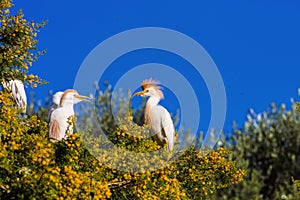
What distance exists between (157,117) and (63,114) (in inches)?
63.7

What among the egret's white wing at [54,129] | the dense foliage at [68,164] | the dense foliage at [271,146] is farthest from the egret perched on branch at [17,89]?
the dense foliage at [271,146]

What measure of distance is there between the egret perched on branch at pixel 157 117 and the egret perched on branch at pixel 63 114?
3.82ft

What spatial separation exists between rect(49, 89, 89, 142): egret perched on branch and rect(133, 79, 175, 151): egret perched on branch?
116 centimetres

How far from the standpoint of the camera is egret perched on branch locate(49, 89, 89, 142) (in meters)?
10.7

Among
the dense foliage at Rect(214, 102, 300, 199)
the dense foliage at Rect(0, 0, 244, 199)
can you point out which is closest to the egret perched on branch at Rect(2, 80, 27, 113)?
the dense foliage at Rect(0, 0, 244, 199)

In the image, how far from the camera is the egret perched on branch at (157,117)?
10867mm

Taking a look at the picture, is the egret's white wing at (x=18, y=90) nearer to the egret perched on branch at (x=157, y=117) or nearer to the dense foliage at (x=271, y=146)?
the egret perched on branch at (x=157, y=117)

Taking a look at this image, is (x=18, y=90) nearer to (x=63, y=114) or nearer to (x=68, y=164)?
(x=63, y=114)

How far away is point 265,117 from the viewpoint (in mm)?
23406

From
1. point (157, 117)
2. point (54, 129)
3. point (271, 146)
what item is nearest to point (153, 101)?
point (157, 117)

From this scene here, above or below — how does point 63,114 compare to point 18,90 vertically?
below

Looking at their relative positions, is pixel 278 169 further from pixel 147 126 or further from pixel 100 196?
pixel 100 196

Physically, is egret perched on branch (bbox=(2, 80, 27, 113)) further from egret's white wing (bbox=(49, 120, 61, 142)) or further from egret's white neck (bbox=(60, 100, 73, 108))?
egret's white wing (bbox=(49, 120, 61, 142))

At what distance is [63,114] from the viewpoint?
1077cm
